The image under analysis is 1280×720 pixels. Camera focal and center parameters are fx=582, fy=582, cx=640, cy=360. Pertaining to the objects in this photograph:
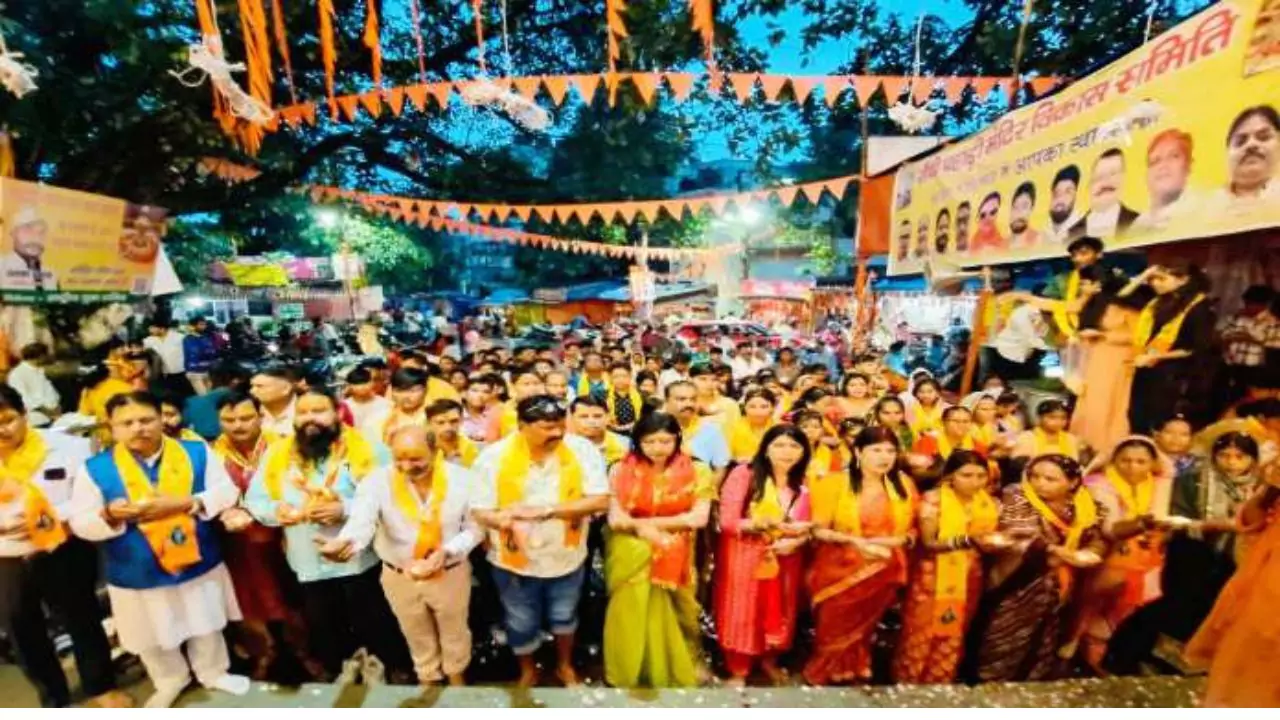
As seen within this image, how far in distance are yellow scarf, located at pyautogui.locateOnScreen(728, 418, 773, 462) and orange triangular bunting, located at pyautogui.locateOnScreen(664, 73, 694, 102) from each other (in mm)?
2769

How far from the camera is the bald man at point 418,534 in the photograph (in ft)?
8.28

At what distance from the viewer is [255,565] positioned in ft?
9.52

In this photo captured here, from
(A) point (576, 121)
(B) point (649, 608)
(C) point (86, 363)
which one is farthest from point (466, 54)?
(B) point (649, 608)

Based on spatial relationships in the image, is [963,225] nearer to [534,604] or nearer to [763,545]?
[763,545]

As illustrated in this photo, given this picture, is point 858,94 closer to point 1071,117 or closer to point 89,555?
point 1071,117

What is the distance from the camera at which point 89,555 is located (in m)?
2.72

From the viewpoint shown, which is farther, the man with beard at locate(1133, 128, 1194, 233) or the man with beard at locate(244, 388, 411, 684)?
the man with beard at locate(1133, 128, 1194, 233)

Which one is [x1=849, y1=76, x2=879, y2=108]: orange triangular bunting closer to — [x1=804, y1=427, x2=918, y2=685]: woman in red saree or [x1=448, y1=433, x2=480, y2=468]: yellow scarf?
[x1=804, y1=427, x2=918, y2=685]: woman in red saree

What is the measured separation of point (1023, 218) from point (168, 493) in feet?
20.1

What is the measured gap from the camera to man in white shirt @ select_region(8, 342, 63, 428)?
4957 millimetres

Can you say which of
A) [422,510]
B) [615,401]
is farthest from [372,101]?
[422,510]

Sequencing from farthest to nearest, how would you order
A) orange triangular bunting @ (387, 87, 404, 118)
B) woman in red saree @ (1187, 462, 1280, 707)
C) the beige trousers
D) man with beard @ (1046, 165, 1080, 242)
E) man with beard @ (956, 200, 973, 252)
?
man with beard @ (956, 200, 973, 252) < orange triangular bunting @ (387, 87, 404, 118) < man with beard @ (1046, 165, 1080, 242) < the beige trousers < woman in red saree @ (1187, 462, 1280, 707)

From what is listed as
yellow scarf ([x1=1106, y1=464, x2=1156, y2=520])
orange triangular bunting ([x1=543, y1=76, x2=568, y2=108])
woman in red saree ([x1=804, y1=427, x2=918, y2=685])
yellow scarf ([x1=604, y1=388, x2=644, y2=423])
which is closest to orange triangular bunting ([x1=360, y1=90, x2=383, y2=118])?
orange triangular bunting ([x1=543, y1=76, x2=568, y2=108])

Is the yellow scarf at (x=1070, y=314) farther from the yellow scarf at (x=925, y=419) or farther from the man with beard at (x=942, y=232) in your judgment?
the man with beard at (x=942, y=232)
